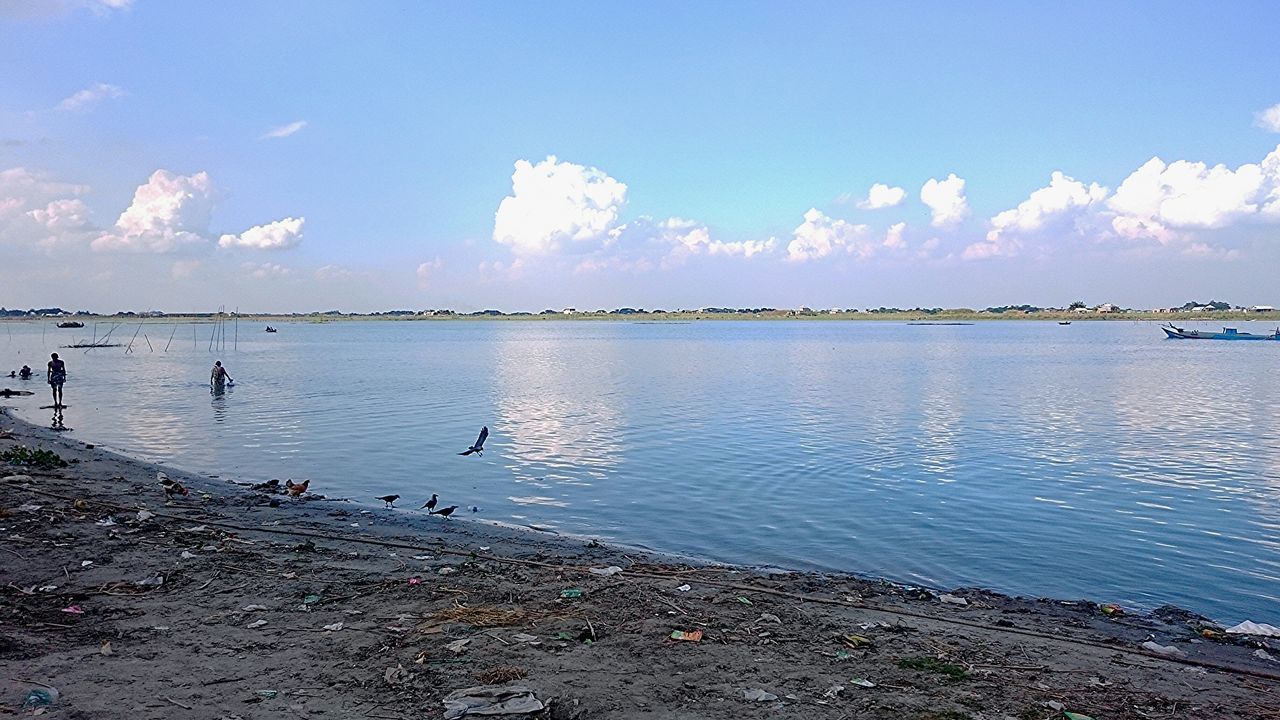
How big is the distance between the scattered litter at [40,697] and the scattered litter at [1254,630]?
1143 centimetres

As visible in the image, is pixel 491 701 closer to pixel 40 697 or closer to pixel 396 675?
pixel 396 675

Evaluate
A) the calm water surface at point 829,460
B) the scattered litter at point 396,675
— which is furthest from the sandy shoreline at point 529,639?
the calm water surface at point 829,460

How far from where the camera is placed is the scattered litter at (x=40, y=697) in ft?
19.4

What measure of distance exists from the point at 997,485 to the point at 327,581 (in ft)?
48.7

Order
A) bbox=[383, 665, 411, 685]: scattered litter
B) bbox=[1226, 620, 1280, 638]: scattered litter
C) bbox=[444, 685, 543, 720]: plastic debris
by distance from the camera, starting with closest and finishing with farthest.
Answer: bbox=[444, 685, 543, 720]: plastic debris < bbox=[383, 665, 411, 685]: scattered litter < bbox=[1226, 620, 1280, 638]: scattered litter

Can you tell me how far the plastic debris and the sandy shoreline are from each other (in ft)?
0.35

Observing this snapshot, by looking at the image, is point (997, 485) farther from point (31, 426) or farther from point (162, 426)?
point (31, 426)

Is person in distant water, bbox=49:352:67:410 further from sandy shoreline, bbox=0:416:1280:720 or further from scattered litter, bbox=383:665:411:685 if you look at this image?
scattered litter, bbox=383:665:411:685

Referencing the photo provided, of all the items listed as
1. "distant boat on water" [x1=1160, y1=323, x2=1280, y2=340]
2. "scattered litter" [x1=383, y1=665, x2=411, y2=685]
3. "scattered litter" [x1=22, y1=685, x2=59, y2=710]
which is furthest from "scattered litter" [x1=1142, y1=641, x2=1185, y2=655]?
"distant boat on water" [x1=1160, y1=323, x2=1280, y2=340]

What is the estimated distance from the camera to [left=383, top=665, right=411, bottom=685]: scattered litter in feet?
21.7

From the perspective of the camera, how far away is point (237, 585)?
9.31 metres

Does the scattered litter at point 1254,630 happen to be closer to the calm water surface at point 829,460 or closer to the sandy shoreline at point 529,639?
the sandy shoreline at point 529,639

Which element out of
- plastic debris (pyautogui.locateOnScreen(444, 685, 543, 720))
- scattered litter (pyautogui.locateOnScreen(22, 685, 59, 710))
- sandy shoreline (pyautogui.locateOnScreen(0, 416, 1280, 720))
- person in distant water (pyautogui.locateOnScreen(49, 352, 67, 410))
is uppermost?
person in distant water (pyautogui.locateOnScreen(49, 352, 67, 410))

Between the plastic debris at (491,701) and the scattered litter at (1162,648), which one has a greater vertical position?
the plastic debris at (491,701)
